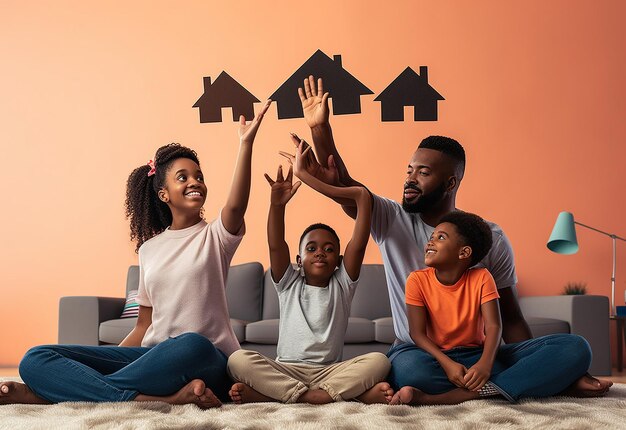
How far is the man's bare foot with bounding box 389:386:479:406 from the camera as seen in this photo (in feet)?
6.79

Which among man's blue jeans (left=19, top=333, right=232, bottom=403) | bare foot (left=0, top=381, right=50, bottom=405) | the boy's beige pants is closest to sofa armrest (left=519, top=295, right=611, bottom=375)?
the boy's beige pants

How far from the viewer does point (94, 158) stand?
5.26 meters

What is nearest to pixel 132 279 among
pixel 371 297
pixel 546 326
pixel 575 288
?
pixel 371 297

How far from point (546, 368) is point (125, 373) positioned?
3.85 ft

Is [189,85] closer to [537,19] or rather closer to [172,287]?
[537,19]

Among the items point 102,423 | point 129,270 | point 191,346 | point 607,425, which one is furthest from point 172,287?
point 129,270

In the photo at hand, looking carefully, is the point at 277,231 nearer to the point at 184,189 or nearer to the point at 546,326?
the point at 184,189

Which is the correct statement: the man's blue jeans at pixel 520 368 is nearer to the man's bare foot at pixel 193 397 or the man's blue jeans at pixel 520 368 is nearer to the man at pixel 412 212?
the man at pixel 412 212

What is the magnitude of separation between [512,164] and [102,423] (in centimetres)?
386

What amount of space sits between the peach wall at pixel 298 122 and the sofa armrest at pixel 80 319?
0.91 m

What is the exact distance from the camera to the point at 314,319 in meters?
2.35

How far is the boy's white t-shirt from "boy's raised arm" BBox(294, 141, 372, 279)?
259 millimetres

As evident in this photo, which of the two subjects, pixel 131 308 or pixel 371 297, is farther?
pixel 371 297

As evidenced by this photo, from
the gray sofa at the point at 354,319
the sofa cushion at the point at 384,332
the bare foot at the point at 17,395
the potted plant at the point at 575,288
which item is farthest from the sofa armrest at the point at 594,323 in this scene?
the bare foot at the point at 17,395
